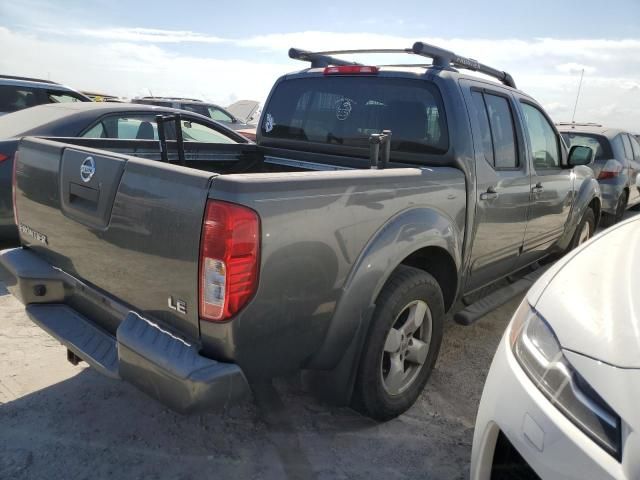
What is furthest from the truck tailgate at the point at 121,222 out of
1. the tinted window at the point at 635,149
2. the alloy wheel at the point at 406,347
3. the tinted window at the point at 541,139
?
the tinted window at the point at 635,149

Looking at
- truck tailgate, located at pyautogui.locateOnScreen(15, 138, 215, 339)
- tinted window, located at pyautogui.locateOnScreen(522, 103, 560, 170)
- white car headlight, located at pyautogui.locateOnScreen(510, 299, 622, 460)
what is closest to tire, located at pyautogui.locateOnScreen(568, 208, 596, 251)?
tinted window, located at pyautogui.locateOnScreen(522, 103, 560, 170)

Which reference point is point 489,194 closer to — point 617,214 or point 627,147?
point 617,214

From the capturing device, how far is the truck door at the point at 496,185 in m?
3.15

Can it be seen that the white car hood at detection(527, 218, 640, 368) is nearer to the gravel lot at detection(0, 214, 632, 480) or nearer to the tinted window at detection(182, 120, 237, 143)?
the gravel lot at detection(0, 214, 632, 480)

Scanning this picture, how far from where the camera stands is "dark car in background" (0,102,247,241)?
14.8 ft

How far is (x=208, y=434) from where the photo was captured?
257 cm

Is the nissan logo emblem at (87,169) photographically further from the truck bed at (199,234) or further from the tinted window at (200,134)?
the tinted window at (200,134)

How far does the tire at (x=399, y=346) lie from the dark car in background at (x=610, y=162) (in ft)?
19.1

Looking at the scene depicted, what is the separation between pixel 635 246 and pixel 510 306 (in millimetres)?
2855

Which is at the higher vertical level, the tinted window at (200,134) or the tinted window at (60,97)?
the tinted window at (60,97)

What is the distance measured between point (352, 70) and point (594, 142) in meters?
6.00

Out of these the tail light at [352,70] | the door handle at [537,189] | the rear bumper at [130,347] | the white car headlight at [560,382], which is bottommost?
the rear bumper at [130,347]

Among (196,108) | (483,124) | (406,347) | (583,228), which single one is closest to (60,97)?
(196,108)

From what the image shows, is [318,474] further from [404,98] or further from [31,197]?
[404,98]
